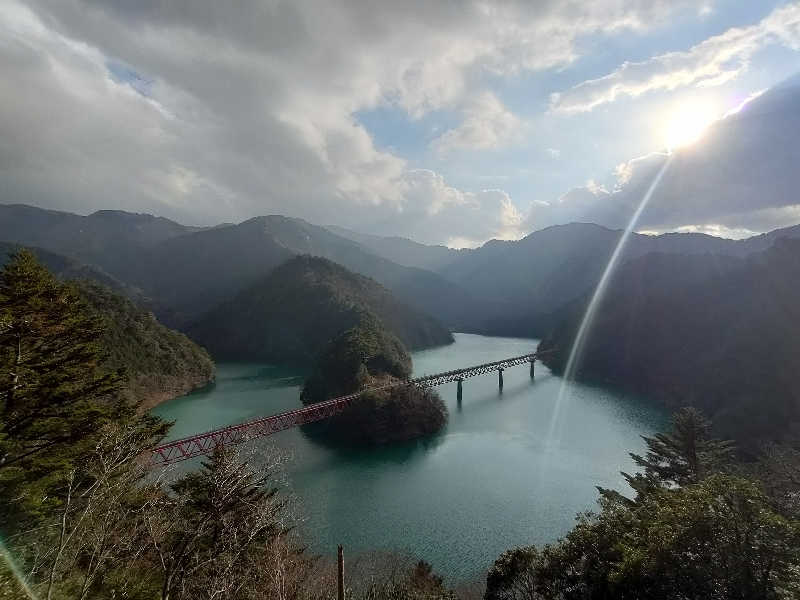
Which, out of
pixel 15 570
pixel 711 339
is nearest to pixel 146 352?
pixel 15 570

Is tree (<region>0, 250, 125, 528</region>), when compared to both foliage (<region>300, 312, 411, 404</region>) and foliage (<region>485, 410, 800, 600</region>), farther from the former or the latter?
foliage (<region>300, 312, 411, 404</region>)

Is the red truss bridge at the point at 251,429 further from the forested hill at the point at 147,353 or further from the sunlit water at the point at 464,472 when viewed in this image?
the forested hill at the point at 147,353

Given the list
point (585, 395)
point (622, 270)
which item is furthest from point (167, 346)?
point (622, 270)

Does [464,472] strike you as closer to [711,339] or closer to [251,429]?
[251,429]

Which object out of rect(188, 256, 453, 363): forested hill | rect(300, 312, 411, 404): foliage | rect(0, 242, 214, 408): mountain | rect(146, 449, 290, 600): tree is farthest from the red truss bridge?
rect(188, 256, 453, 363): forested hill

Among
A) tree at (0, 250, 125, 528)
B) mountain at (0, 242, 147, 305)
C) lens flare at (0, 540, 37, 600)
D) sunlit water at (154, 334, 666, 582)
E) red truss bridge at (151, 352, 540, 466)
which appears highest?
mountain at (0, 242, 147, 305)

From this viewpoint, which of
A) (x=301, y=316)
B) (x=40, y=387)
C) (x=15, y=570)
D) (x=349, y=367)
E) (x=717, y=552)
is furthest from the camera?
(x=301, y=316)

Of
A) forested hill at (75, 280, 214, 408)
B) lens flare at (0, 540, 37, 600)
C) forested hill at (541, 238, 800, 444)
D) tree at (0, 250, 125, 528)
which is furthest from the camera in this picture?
forested hill at (75, 280, 214, 408)
